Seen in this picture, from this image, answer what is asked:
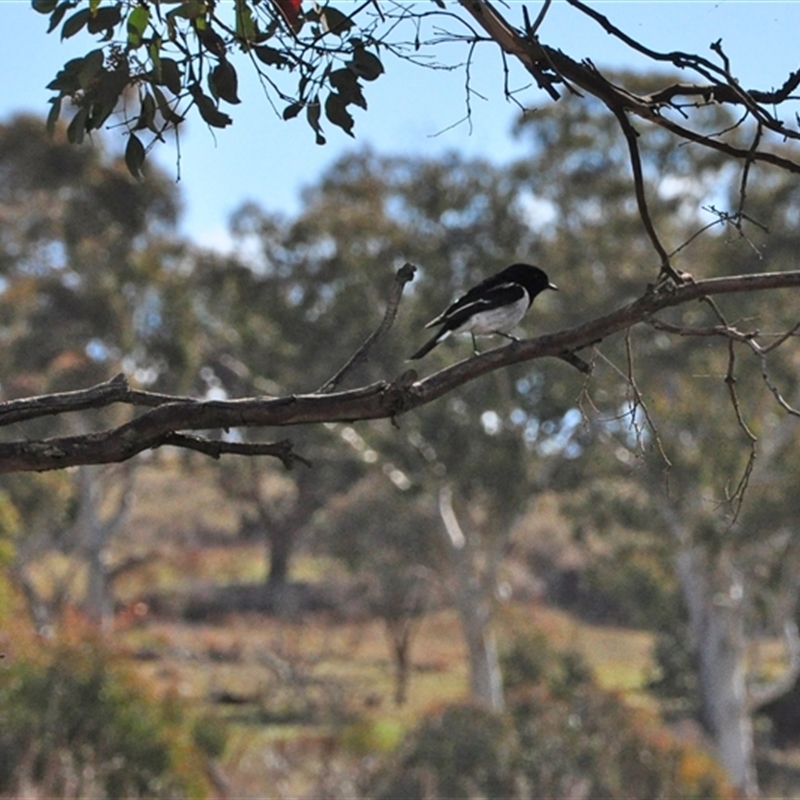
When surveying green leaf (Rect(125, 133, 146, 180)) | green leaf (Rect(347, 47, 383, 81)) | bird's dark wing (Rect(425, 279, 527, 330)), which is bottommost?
green leaf (Rect(125, 133, 146, 180))

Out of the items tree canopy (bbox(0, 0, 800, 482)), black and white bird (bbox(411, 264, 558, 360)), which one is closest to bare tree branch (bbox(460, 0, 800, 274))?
tree canopy (bbox(0, 0, 800, 482))

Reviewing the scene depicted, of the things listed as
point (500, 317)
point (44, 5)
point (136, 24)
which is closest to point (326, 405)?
point (136, 24)

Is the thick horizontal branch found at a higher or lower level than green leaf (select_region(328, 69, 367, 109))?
lower

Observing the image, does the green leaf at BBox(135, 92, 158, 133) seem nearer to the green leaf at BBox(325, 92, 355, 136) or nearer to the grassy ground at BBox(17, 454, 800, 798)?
the green leaf at BBox(325, 92, 355, 136)

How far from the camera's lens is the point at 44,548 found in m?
21.9

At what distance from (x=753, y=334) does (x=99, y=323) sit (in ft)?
55.0

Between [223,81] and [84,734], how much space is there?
21.9 ft

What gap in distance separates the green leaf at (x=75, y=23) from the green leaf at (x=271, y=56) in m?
0.36

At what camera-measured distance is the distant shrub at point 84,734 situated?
788 centimetres

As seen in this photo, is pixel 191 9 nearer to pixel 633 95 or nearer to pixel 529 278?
pixel 633 95

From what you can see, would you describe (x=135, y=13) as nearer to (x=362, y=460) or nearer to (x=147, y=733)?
(x=147, y=733)

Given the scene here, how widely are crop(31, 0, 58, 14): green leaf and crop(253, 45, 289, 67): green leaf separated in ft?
1.30

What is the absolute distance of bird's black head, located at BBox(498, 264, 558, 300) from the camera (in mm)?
4559

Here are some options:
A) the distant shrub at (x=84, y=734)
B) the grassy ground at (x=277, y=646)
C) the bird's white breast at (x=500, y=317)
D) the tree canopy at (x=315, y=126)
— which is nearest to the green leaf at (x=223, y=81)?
the tree canopy at (x=315, y=126)
